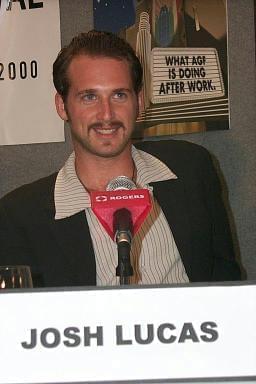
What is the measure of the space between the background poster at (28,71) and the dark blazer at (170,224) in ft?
1.21

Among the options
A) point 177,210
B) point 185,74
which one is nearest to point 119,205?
point 177,210

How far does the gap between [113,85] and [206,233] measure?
402 millimetres

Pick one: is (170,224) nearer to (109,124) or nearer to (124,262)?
(109,124)

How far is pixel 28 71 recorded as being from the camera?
2164mm

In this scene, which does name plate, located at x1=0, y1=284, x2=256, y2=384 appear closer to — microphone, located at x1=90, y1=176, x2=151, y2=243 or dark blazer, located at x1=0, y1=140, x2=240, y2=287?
microphone, located at x1=90, y1=176, x2=151, y2=243

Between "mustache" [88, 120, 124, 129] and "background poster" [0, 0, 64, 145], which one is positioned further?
"background poster" [0, 0, 64, 145]

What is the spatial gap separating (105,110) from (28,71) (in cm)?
46

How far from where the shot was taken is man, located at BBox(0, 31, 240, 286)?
5.20 ft

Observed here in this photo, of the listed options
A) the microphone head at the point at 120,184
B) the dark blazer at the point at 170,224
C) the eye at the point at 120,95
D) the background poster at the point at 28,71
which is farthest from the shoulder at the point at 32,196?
the microphone head at the point at 120,184

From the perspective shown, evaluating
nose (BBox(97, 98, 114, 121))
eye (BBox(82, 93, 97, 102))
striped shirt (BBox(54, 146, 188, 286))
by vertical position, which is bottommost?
striped shirt (BBox(54, 146, 188, 286))

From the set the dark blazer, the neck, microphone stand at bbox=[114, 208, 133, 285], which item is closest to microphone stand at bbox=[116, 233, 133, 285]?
microphone stand at bbox=[114, 208, 133, 285]

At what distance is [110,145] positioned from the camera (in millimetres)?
1809

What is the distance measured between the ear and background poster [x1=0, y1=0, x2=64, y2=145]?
6.3 inches

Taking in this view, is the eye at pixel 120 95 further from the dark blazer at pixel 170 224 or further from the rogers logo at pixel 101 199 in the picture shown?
the rogers logo at pixel 101 199
